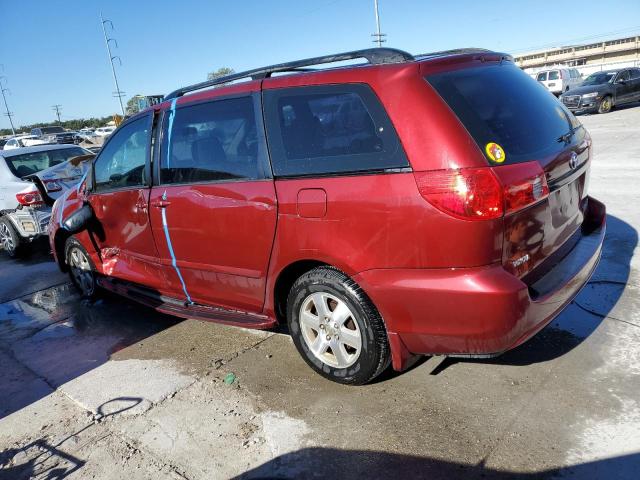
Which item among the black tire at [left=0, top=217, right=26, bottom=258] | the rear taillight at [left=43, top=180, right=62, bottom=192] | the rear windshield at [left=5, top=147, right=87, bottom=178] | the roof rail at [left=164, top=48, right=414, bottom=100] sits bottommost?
the black tire at [left=0, top=217, right=26, bottom=258]

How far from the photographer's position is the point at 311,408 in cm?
287

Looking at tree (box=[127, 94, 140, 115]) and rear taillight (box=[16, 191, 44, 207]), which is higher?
tree (box=[127, 94, 140, 115])

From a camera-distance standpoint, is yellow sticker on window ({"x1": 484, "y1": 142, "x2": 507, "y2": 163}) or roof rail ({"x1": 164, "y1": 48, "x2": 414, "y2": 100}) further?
roof rail ({"x1": 164, "y1": 48, "x2": 414, "y2": 100})

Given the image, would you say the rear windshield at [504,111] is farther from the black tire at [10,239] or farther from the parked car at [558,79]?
the parked car at [558,79]

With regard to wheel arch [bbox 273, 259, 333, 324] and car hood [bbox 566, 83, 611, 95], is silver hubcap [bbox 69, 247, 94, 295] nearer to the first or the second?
wheel arch [bbox 273, 259, 333, 324]

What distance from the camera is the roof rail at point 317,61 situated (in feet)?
8.77

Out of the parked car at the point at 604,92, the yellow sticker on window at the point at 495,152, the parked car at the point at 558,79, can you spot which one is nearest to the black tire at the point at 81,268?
the yellow sticker on window at the point at 495,152

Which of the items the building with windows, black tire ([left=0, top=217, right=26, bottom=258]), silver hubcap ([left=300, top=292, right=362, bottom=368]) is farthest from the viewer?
the building with windows

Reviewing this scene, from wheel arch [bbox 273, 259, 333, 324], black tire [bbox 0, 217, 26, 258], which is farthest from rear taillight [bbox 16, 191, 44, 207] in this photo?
wheel arch [bbox 273, 259, 333, 324]

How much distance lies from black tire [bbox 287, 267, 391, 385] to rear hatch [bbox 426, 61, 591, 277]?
79cm

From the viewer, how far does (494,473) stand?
222 cm

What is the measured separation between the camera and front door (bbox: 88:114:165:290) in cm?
399

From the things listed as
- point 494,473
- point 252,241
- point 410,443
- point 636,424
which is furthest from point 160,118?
point 636,424

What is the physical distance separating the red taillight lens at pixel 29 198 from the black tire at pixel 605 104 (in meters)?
19.5
